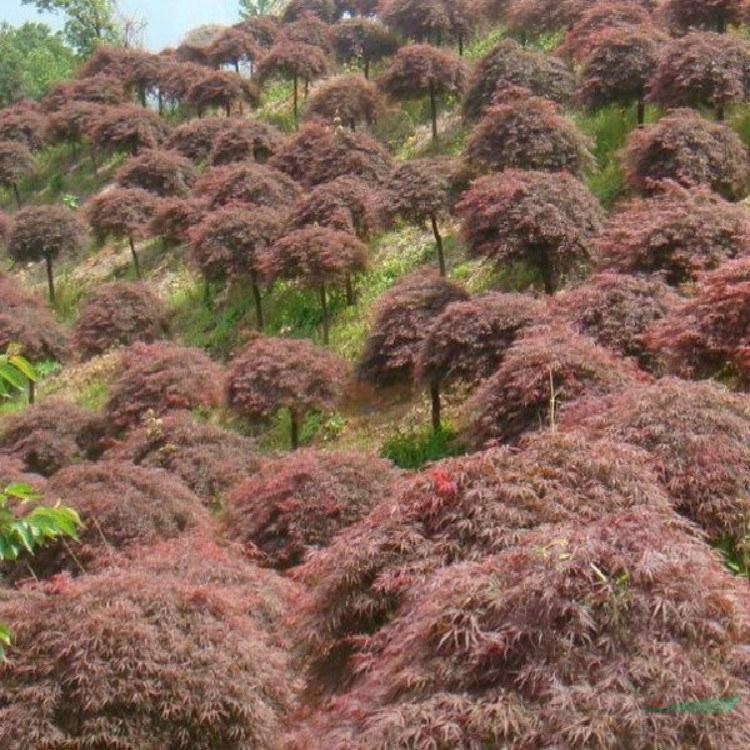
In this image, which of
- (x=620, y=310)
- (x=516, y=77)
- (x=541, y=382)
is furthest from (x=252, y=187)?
(x=541, y=382)

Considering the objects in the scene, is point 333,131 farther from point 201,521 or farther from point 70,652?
point 70,652

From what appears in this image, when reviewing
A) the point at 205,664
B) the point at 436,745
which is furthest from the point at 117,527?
the point at 436,745

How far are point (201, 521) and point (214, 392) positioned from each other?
271 inches

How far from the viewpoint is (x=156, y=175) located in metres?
33.8

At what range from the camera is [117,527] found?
14.1 m

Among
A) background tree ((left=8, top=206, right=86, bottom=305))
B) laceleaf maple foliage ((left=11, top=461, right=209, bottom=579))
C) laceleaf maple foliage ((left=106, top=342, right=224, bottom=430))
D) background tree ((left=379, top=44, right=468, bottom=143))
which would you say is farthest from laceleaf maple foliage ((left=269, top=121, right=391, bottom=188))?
laceleaf maple foliage ((left=11, top=461, right=209, bottom=579))

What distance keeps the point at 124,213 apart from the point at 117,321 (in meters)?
5.26

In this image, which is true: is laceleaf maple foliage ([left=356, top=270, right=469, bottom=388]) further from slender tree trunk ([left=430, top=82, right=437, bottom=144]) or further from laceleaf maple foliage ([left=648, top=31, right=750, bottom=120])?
slender tree trunk ([left=430, top=82, right=437, bottom=144])

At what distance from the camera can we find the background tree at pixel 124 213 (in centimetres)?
3144

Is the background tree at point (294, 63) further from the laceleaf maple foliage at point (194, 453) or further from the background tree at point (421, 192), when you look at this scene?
the laceleaf maple foliage at point (194, 453)

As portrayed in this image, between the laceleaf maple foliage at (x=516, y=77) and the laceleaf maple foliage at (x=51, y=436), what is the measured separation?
43.9 ft

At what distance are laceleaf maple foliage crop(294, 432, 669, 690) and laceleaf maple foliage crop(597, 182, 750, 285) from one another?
9.74 metres

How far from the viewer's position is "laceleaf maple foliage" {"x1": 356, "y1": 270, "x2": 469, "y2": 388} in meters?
19.2

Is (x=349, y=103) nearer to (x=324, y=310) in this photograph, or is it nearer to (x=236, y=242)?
(x=236, y=242)
